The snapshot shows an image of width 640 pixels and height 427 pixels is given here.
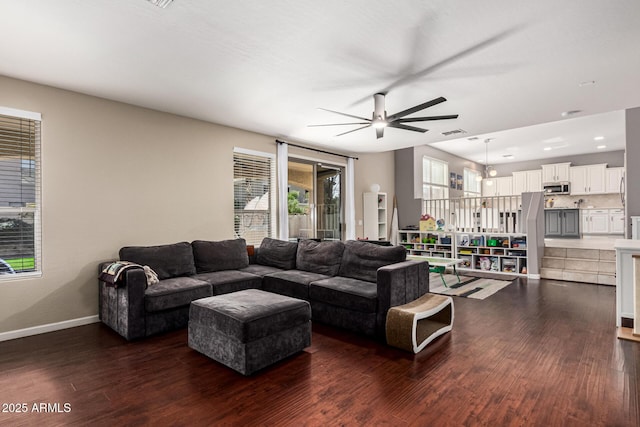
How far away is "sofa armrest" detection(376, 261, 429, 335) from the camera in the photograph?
3.17 meters

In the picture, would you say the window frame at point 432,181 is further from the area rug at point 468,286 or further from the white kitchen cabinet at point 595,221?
the white kitchen cabinet at point 595,221

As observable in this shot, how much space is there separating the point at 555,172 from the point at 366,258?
34.0 feet

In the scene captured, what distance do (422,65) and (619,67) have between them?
205cm

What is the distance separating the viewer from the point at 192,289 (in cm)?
362

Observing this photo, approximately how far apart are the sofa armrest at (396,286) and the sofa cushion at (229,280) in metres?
1.82

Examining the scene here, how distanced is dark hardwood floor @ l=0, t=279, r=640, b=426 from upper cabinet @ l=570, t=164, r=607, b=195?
876 cm

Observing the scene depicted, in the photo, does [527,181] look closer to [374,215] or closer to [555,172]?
[555,172]

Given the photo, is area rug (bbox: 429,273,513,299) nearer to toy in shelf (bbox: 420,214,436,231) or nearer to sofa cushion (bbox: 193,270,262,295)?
toy in shelf (bbox: 420,214,436,231)

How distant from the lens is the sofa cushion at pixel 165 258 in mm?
3881

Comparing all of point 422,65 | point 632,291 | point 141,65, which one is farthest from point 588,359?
point 141,65

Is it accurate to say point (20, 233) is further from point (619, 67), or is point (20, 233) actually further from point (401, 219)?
point (401, 219)

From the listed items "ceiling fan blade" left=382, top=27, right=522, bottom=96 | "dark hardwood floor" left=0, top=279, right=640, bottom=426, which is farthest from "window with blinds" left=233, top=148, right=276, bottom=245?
"ceiling fan blade" left=382, top=27, right=522, bottom=96

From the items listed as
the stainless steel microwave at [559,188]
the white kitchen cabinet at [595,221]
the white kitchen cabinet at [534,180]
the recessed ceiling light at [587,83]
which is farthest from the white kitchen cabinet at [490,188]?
the recessed ceiling light at [587,83]

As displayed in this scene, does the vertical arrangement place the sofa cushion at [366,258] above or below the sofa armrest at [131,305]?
above
